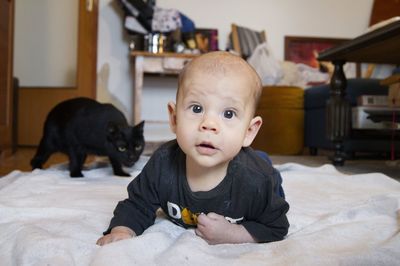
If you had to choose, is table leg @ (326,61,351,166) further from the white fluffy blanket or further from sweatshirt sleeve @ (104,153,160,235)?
sweatshirt sleeve @ (104,153,160,235)

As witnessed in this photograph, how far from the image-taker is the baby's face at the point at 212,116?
65cm

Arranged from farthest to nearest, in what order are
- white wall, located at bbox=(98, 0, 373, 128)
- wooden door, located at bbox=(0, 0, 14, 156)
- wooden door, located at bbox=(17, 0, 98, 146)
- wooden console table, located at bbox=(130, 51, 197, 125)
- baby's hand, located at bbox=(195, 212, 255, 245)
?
white wall, located at bbox=(98, 0, 373, 128)
wooden console table, located at bbox=(130, 51, 197, 125)
wooden door, located at bbox=(17, 0, 98, 146)
wooden door, located at bbox=(0, 0, 14, 156)
baby's hand, located at bbox=(195, 212, 255, 245)

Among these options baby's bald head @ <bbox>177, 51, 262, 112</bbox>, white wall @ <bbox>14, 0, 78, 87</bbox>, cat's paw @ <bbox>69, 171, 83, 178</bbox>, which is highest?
white wall @ <bbox>14, 0, 78, 87</bbox>

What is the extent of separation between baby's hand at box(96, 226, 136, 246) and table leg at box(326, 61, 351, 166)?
174cm

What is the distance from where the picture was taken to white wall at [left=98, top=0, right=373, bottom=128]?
148 inches

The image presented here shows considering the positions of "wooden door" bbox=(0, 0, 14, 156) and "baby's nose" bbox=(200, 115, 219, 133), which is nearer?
"baby's nose" bbox=(200, 115, 219, 133)

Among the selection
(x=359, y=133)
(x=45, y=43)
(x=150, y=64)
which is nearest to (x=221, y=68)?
(x=359, y=133)

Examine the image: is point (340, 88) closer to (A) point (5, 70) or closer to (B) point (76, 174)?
(B) point (76, 174)

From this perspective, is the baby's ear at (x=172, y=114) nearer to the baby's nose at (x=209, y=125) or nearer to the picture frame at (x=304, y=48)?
the baby's nose at (x=209, y=125)

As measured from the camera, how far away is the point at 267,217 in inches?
29.7

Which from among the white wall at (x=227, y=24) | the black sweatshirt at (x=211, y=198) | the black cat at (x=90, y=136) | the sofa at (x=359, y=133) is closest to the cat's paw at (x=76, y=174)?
the black cat at (x=90, y=136)

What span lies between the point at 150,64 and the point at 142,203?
251 cm

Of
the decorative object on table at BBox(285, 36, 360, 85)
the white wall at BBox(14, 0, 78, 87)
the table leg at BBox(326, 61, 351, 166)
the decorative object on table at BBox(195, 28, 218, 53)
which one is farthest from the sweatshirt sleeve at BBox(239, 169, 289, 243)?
the decorative object on table at BBox(285, 36, 360, 85)

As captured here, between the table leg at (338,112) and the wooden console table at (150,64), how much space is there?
1259 mm
